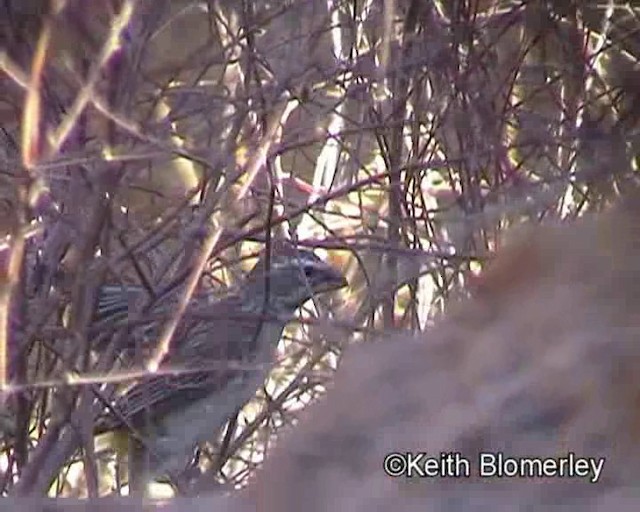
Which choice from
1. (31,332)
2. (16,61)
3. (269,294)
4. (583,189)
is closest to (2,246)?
(31,332)

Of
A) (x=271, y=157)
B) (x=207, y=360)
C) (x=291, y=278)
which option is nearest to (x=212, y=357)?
(x=207, y=360)

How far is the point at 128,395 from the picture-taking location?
2.94 m

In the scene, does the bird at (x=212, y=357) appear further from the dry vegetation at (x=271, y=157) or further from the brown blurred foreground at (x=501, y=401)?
the brown blurred foreground at (x=501, y=401)

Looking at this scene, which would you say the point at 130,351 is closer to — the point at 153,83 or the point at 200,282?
the point at 200,282

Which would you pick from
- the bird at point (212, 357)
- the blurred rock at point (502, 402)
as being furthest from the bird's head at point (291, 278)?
the blurred rock at point (502, 402)

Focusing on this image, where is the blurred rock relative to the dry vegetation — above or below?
below

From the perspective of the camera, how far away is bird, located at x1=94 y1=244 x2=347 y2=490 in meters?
2.83

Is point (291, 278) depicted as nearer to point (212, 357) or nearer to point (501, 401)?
point (212, 357)

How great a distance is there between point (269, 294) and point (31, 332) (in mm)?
539

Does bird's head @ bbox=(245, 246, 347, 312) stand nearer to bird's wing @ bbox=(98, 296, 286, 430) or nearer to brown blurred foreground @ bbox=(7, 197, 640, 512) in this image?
bird's wing @ bbox=(98, 296, 286, 430)

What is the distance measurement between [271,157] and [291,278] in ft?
0.99

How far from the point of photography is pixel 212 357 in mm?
2961

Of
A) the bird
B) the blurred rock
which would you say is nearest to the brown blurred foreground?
the blurred rock

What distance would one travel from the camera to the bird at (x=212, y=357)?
9.28ft
